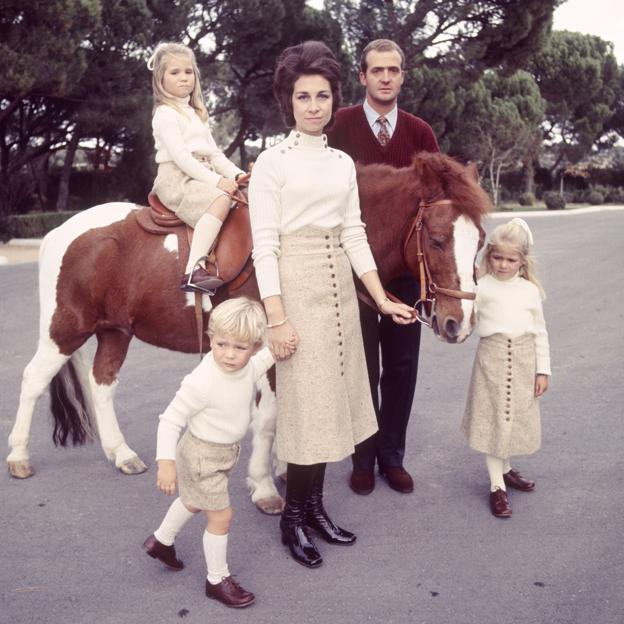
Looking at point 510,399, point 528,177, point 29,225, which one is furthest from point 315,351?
point 528,177

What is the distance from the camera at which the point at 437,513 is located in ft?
11.5

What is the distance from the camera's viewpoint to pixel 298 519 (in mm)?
3125

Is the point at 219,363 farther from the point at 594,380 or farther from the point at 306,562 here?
the point at 594,380

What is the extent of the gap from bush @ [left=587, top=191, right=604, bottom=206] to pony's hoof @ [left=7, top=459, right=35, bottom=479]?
4418 centimetres

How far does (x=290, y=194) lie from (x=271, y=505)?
1.66 metres

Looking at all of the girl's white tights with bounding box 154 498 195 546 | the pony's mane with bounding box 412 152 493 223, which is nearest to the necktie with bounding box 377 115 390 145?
the pony's mane with bounding box 412 152 493 223

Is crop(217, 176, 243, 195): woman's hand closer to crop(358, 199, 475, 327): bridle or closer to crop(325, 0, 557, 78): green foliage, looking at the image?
crop(358, 199, 475, 327): bridle

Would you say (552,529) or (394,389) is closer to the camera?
(552,529)

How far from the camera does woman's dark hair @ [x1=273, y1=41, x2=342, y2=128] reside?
269 cm

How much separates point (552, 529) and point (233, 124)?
2000 inches

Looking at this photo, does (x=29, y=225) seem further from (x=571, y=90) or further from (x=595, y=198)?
(x=571, y=90)

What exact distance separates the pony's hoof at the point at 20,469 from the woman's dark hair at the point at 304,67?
2.59 metres

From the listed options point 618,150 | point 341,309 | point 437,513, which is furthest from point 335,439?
point 618,150

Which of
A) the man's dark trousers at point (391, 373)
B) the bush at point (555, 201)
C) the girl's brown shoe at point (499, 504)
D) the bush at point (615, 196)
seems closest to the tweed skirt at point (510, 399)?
the girl's brown shoe at point (499, 504)
